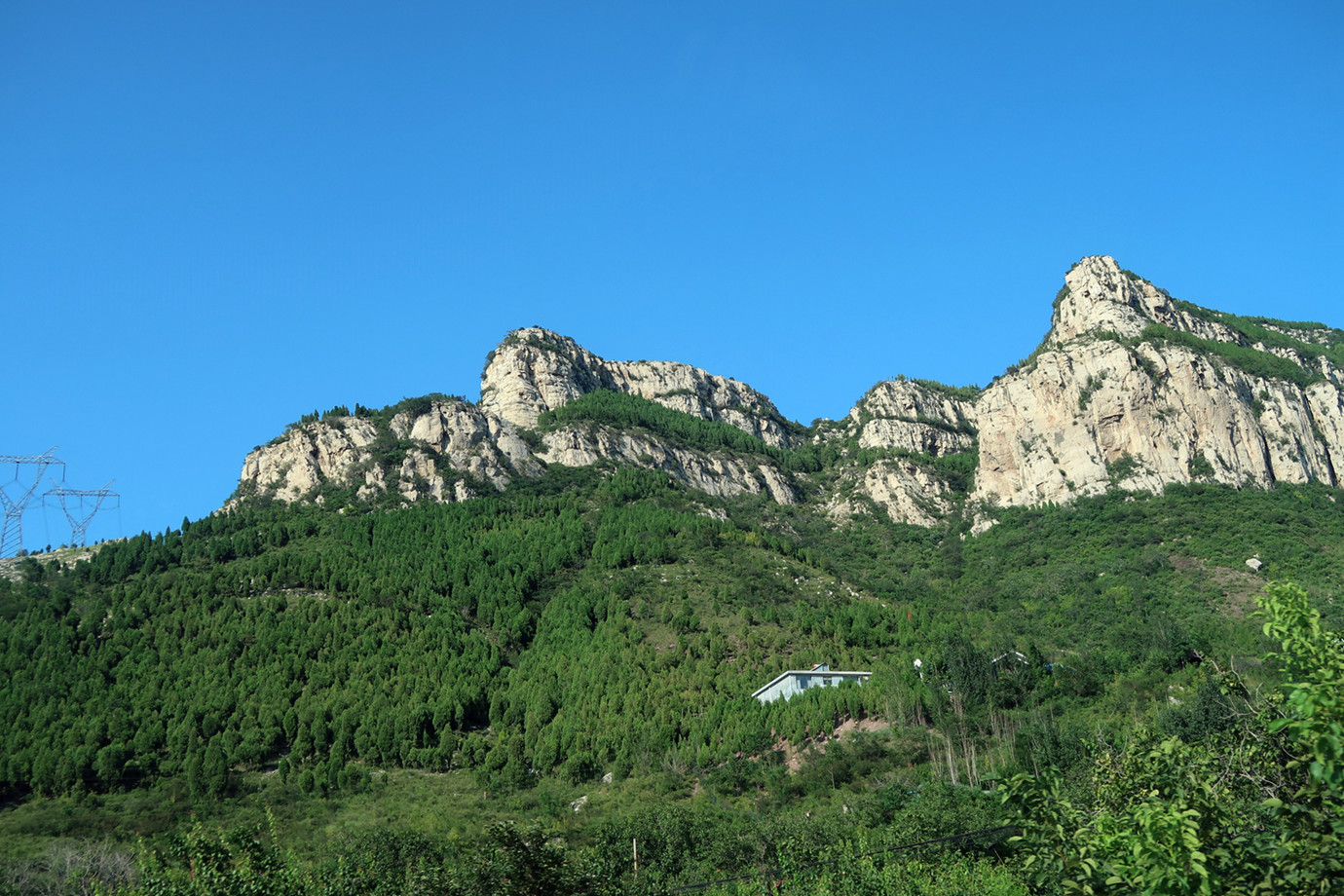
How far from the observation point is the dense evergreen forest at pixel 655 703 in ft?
61.7

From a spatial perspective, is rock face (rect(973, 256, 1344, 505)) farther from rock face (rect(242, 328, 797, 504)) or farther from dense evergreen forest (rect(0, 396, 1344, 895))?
rock face (rect(242, 328, 797, 504))

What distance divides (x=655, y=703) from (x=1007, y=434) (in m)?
84.5

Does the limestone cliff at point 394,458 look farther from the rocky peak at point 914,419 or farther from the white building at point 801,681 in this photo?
the rocky peak at point 914,419

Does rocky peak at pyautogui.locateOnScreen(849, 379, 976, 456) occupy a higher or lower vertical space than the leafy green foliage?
higher

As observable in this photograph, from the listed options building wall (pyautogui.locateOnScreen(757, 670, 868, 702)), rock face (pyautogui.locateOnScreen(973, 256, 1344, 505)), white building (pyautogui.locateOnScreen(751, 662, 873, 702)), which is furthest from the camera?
rock face (pyautogui.locateOnScreen(973, 256, 1344, 505))

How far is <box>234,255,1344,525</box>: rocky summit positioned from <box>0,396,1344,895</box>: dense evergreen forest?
24.6 ft

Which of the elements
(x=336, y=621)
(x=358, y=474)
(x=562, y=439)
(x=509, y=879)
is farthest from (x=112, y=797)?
(x=562, y=439)

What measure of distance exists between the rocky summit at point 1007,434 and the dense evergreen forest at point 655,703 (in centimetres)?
751

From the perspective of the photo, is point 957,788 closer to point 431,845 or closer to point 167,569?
point 431,845

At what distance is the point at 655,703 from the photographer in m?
76.2

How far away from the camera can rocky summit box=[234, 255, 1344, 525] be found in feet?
414

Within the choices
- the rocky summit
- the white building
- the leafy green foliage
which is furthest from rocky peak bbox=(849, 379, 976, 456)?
the leafy green foliage

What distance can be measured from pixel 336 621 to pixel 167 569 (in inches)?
1040

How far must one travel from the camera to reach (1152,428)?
125562 mm
